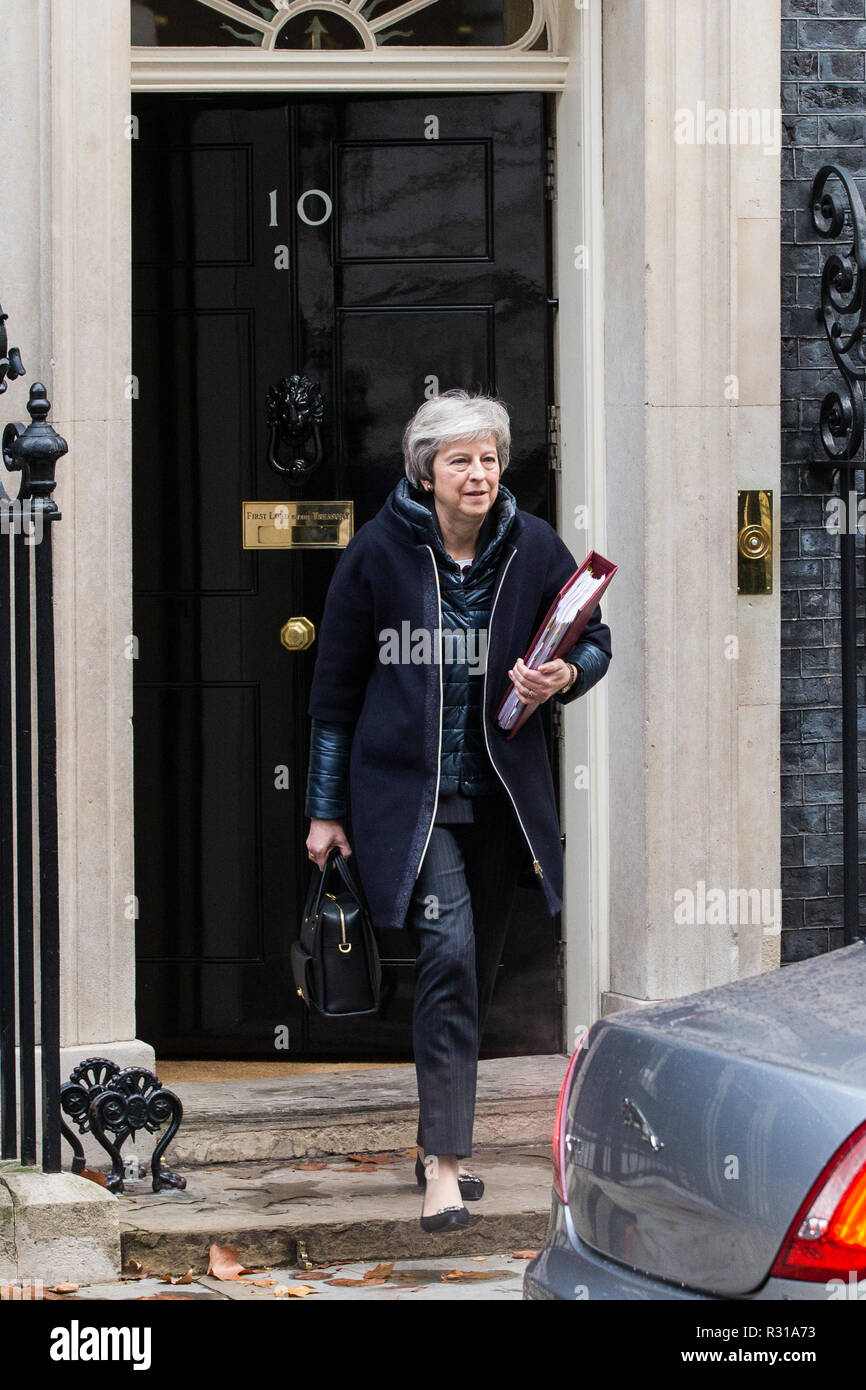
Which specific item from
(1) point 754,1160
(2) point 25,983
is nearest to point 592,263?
(2) point 25,983

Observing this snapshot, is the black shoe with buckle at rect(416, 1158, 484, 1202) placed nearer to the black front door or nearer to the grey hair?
the black front door

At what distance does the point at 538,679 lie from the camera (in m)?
4.62

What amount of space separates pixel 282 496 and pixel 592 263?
1.22 m

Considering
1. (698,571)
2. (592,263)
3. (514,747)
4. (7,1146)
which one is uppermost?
(592,263)

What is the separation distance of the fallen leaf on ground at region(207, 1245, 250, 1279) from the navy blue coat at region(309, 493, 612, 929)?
0.89 meters

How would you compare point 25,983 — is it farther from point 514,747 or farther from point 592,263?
point 592,263

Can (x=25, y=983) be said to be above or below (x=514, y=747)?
below

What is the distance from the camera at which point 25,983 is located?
4.59m

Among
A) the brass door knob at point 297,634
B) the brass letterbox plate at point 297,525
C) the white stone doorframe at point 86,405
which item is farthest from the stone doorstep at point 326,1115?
the brass letterbox plate at point 297,525

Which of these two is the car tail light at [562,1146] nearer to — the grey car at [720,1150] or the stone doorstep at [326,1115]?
the grey car at [720,1150]

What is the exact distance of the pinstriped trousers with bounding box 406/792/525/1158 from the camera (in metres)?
4.66

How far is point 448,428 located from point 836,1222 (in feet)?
8.86

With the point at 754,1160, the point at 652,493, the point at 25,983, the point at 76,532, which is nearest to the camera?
the point at 754,1160
